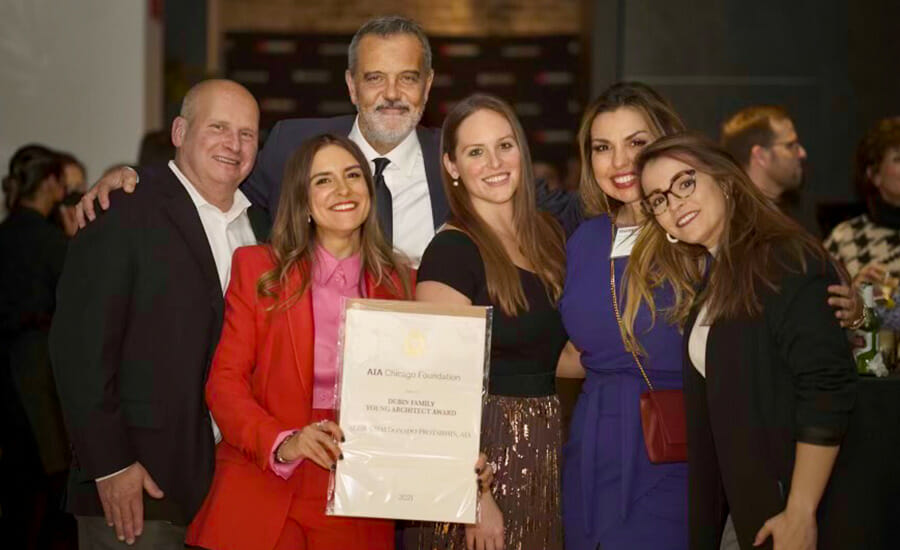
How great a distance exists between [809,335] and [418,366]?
88 cm

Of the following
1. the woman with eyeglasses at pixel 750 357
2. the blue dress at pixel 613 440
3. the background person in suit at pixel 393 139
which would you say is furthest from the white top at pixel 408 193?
the woman with eyeglasses at pixel 750 357

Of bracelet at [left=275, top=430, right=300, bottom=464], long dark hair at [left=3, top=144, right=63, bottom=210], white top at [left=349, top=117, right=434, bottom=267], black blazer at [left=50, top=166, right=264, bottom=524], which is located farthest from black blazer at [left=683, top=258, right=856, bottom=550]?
long dark hair at [left=3, top=144, right=63, bottom=210]

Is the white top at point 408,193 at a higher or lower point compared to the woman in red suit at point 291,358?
higher

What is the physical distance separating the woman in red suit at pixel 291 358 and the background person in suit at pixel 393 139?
0.55 metres

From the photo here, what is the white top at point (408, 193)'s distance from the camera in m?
3.63

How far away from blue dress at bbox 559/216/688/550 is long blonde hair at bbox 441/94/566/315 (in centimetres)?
10

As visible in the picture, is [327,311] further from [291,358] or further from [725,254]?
[725,254]

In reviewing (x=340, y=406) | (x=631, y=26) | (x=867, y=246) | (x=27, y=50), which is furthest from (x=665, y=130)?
(x=27, y=50)

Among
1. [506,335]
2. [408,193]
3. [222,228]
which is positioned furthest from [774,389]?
[222,228]

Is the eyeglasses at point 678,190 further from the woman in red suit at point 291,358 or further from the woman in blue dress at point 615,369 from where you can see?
the woman in red suit at point 291,358

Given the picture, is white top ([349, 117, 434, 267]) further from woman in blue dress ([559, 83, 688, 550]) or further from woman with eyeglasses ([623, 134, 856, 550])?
woman with eyeglasses ([623, 134, 856, 550])

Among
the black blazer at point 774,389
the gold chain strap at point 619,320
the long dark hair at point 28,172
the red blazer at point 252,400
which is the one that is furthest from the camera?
the long dark hair at point 28,172

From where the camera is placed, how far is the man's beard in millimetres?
3707

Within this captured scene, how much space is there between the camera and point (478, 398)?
2.76 meters
